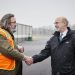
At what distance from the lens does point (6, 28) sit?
241 inches

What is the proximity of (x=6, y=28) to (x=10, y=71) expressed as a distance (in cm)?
78

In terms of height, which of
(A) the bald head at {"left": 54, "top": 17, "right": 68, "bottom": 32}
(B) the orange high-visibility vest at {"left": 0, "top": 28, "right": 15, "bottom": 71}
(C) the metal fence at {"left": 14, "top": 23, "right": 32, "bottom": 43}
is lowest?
(C) the metal fence at {"left": 14, "top": 23, "right": 32, "bottom": 43}

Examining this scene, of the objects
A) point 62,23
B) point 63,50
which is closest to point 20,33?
point 62,23

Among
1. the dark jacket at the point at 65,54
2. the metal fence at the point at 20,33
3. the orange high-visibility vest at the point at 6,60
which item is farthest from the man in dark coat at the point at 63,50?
the metal fence at the point at 20,33

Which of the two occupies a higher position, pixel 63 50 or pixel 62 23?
pixel 62 23

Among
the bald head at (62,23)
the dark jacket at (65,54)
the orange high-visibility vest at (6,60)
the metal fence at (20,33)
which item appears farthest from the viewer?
the metal fence at (20,33)

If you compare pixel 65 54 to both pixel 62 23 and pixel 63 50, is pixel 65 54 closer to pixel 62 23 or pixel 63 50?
pixel 63 50

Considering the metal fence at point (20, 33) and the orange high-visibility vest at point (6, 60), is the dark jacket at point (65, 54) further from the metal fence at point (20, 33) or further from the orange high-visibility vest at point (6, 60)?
the metal fence at point (20, 33)

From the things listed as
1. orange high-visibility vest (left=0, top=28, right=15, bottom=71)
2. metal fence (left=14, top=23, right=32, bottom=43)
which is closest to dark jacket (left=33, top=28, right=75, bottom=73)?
orange high-visibility vest (left=0, top=28, right=15, bottom=71)

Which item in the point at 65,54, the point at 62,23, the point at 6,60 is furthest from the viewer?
the point at 62,23

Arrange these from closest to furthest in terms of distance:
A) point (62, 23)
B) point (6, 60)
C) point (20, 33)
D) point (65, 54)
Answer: point (6, 60) → point (65, 54) → point (62, 23) → point (20, 33)

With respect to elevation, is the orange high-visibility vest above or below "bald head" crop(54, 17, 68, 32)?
below

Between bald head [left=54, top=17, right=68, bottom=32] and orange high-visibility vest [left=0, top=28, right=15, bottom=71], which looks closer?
orange high-visibility vest [left=0, top=28, right=15, bottom=71]

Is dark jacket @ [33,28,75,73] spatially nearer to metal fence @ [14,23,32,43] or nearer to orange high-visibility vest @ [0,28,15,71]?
orange high-visibility vest @ [0,28,15,71]
